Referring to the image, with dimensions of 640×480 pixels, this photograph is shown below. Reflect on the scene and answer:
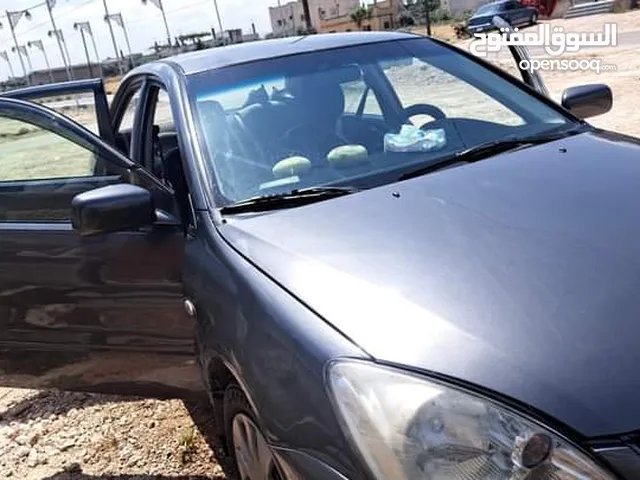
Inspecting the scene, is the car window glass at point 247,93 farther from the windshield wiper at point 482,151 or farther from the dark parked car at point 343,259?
the windshield wiper at point 482,151

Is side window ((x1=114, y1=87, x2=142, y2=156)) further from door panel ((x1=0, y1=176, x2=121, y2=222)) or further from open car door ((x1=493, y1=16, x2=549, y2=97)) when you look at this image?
open car door ((x1=493, y1=16, x2=549, y2=97))

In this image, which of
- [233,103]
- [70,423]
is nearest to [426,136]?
[233,103]

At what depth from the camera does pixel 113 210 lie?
242 cm

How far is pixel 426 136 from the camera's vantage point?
9.20ft

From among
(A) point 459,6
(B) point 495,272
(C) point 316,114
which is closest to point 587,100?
(C) point 316,114

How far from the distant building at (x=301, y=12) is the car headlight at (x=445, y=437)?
238 feet

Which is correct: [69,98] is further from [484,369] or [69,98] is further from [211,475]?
[484,369]

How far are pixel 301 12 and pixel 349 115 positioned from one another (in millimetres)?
84724

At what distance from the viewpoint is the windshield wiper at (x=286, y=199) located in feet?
Result: 7.70

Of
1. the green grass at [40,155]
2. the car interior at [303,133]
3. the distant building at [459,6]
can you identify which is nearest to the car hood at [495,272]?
the car interior at [303,133]

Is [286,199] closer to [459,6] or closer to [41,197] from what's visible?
[41,197]

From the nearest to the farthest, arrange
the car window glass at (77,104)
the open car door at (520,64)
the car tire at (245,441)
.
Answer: the car tire at (245,441) → the car window glass at (77,104) → the open car door at (520,64)

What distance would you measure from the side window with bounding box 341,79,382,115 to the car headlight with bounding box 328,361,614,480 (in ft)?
5.38

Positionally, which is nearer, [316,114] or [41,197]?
[316,114]
